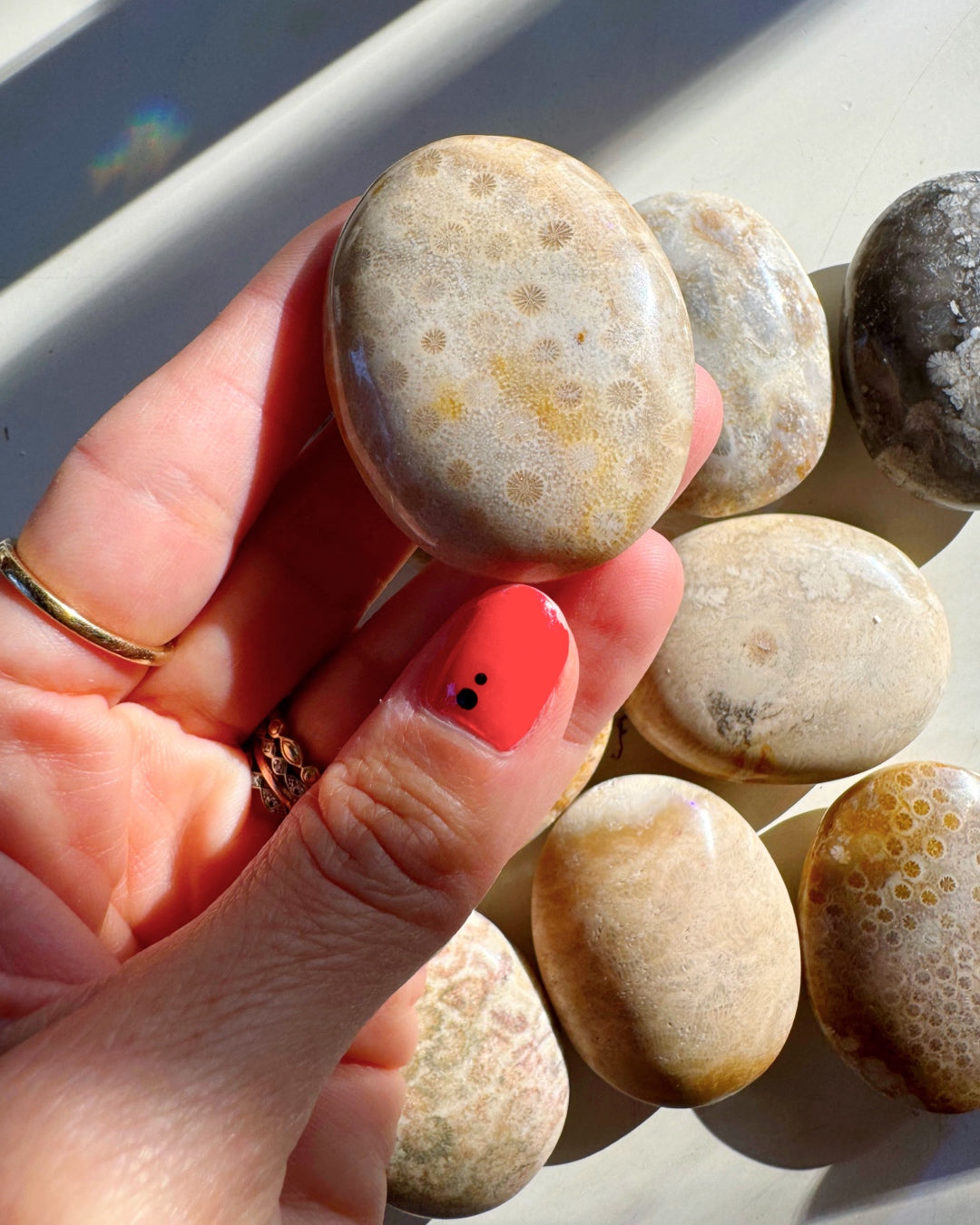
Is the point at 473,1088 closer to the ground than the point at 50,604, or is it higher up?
closer to the ground

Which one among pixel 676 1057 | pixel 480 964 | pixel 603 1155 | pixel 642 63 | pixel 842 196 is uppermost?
pixel 642 63

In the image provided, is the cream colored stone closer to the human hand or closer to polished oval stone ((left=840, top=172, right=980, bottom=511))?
the human hand

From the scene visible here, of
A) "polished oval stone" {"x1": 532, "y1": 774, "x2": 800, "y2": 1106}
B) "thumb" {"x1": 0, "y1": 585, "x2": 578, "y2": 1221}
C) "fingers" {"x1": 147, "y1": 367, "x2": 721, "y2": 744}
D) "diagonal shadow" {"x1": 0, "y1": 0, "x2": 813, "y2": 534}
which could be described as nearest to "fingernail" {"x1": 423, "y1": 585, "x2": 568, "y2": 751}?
"thumb" {"x1": 0, "y1": 585, "x2": 578, "y2": 1221}

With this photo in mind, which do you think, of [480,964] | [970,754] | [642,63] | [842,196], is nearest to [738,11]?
[642,63]

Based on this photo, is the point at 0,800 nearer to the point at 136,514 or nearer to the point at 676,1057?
the point at 136,514

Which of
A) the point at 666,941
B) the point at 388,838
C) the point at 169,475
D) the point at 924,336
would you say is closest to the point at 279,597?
the point at 169,475

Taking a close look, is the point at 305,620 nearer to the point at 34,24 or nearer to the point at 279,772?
the point at 279,772
